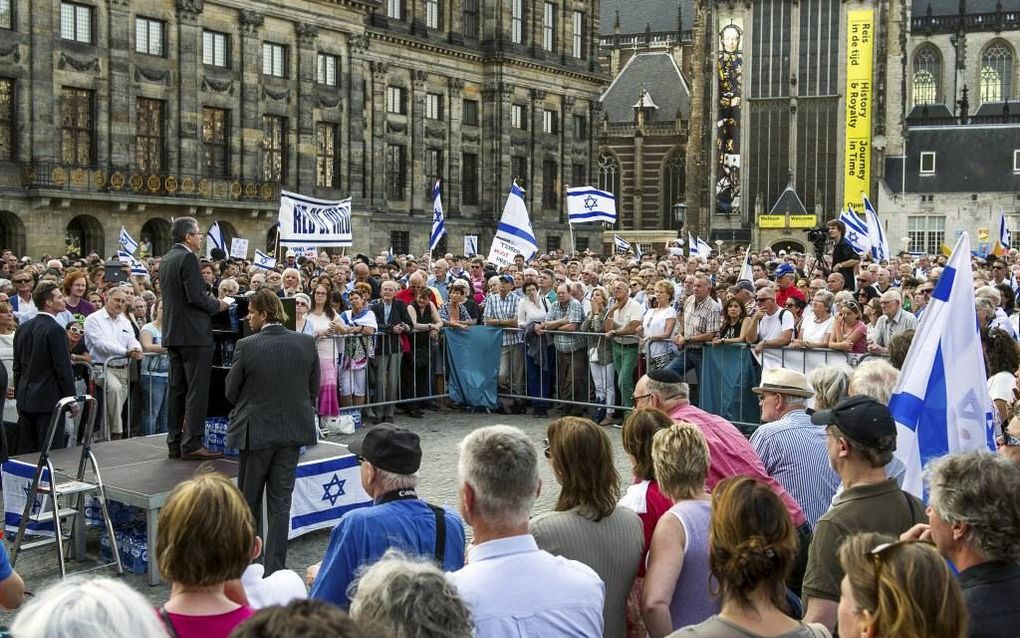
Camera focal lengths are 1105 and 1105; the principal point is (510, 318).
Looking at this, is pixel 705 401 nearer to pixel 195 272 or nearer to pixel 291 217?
pixel 195 272

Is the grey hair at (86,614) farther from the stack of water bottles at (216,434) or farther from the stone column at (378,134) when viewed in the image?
the stone column at (378,134)

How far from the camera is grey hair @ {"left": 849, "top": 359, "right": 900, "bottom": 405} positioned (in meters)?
5.99

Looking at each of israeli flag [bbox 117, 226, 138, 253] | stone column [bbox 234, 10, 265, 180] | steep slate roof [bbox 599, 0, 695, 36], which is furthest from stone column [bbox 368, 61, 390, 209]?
steep slate roof [bbox 599, 0, 695, 36]

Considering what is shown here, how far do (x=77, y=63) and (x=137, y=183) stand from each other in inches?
151

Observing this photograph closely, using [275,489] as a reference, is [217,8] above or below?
above

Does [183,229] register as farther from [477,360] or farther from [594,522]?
[477,360]

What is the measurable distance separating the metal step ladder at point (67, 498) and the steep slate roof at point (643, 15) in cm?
8845

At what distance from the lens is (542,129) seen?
53250 millimetres

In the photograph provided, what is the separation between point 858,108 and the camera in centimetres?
7044

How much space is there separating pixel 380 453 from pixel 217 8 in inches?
1377

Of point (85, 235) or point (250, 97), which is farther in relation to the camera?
point (250, 97)

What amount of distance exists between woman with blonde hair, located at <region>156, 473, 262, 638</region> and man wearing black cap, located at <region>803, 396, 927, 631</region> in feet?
7.00

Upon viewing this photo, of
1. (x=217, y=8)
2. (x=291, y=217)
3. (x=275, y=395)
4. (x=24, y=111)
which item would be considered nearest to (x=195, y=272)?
(x=275, y=395)

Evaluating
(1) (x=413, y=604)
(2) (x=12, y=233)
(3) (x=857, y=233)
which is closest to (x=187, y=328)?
(1) (x=413, y=604)
